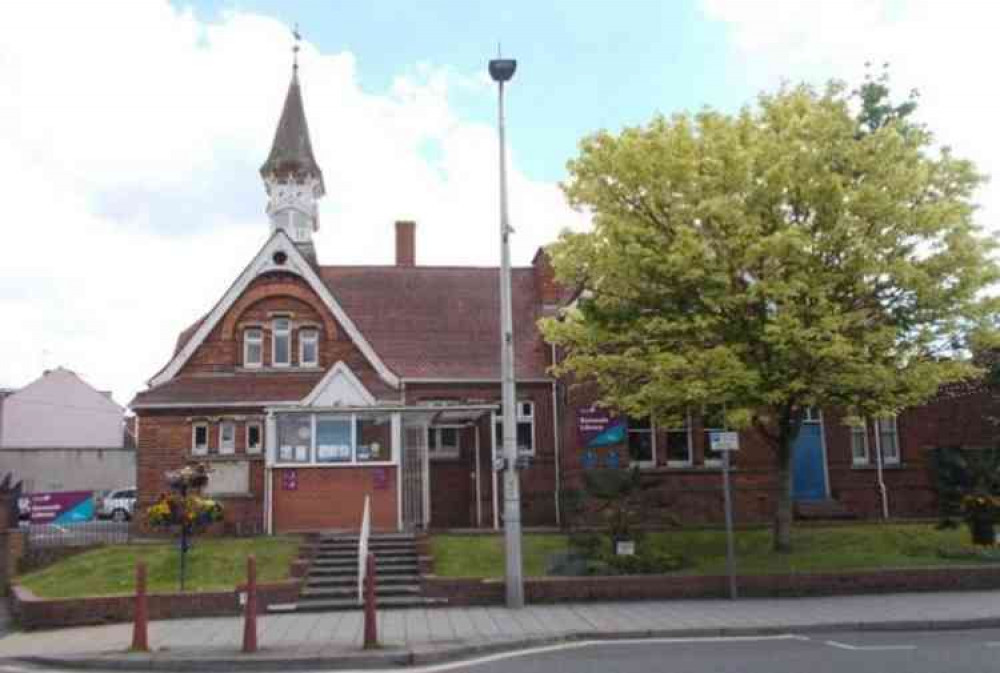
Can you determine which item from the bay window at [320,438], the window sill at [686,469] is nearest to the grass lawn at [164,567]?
the bay window at [320,438]

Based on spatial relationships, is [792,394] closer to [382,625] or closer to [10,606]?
[382,625]

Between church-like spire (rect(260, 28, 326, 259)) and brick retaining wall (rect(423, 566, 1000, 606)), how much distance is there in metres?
16.5

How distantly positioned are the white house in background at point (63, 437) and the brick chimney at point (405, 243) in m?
31.3

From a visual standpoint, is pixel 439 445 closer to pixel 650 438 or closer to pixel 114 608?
pixel 650 438

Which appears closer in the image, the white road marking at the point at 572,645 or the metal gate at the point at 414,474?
the white road marking at the point at 572,645

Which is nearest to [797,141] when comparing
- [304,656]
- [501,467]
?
[501,467]

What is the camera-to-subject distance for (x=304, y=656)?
11.2 meters

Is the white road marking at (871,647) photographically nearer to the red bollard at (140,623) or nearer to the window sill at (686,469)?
the red bollard at (140,623)

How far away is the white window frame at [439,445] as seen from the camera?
2573cm

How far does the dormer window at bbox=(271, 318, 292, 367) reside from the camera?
24.8 metres

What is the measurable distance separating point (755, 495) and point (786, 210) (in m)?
9.68

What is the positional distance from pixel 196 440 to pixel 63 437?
40074 mm

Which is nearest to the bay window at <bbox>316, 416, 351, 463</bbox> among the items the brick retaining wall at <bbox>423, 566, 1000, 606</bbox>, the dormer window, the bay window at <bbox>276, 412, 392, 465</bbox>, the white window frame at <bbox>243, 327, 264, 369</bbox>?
the bay window at <bbox>276, 412, 392, 465</bbox>

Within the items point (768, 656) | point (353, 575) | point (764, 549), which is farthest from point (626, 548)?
point (768, 656)
